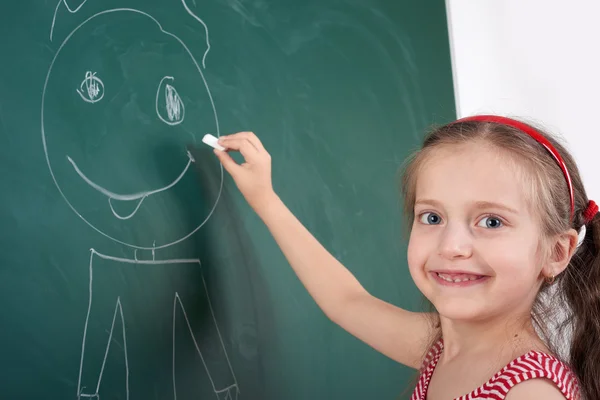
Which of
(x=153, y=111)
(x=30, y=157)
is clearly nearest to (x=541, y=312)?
(x=153, y=111)

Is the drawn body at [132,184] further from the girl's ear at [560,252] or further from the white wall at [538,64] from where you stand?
the white wall at [538,64]

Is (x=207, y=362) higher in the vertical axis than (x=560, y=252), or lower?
lower

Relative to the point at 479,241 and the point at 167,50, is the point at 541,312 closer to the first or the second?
the point at 479,241

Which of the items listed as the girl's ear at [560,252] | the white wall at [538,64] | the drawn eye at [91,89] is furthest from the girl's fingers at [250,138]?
the white wall at [538,64]

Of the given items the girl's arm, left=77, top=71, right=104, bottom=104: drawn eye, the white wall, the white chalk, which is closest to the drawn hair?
the girl's arm

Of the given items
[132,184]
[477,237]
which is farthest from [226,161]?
[477,237]

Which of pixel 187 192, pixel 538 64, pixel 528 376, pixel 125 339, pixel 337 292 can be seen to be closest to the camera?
pixel 528 376

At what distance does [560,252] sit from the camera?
41.5 inches

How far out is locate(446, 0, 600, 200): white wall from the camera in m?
2.02

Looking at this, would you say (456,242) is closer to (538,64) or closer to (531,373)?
(531,373)

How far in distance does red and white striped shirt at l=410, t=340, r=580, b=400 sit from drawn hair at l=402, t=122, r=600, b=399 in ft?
0.19

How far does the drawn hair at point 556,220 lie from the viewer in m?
1.02

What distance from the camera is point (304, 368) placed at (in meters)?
1.33

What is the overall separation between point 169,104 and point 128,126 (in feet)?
0.31
